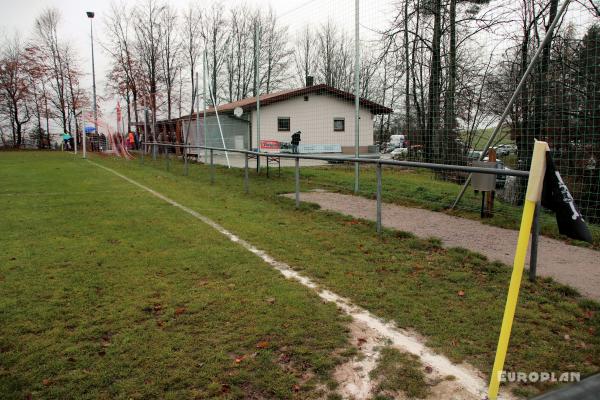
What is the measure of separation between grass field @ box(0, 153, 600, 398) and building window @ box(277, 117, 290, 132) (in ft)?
80.2

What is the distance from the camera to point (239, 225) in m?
6.98

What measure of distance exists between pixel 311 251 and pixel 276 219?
2.12 m

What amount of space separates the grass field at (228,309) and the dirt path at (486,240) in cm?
33

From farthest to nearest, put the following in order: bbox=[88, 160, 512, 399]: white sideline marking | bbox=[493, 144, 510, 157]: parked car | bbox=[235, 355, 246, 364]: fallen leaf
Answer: bbox=[493, 144, 510, 157]: parked car < bbox=[235, 355, 246, 364]: fallen leaf < bbox=[88, 160, 512, 399]: white sideline marking

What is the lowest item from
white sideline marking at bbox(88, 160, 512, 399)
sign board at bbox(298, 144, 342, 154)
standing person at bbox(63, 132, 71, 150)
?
white sideline marking at bbox(88, 160, 512, 399)

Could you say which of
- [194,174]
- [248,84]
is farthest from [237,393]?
[248,84]

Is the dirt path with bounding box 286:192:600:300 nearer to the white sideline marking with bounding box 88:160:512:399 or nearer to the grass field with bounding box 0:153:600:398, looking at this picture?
the grass field with bounding box 0:153:600:398

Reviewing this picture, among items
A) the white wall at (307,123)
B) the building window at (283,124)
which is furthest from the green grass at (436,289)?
the building window at (283,124)

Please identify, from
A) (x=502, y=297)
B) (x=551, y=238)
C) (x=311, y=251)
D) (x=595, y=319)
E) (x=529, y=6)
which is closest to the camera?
(x=595, y=319)

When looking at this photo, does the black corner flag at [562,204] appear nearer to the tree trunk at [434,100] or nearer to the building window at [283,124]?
the tree trunk at [434,100]

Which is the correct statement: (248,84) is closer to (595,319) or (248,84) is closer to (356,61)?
(356,61)

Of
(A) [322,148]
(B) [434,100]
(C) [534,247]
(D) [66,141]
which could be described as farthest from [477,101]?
(D) [66,141]

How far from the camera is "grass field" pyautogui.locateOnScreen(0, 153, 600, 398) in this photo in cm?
272

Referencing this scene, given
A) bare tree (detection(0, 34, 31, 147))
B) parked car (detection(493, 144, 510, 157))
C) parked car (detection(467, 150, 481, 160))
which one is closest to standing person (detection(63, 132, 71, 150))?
bare tree (detection(0, 34, 31, 147))
